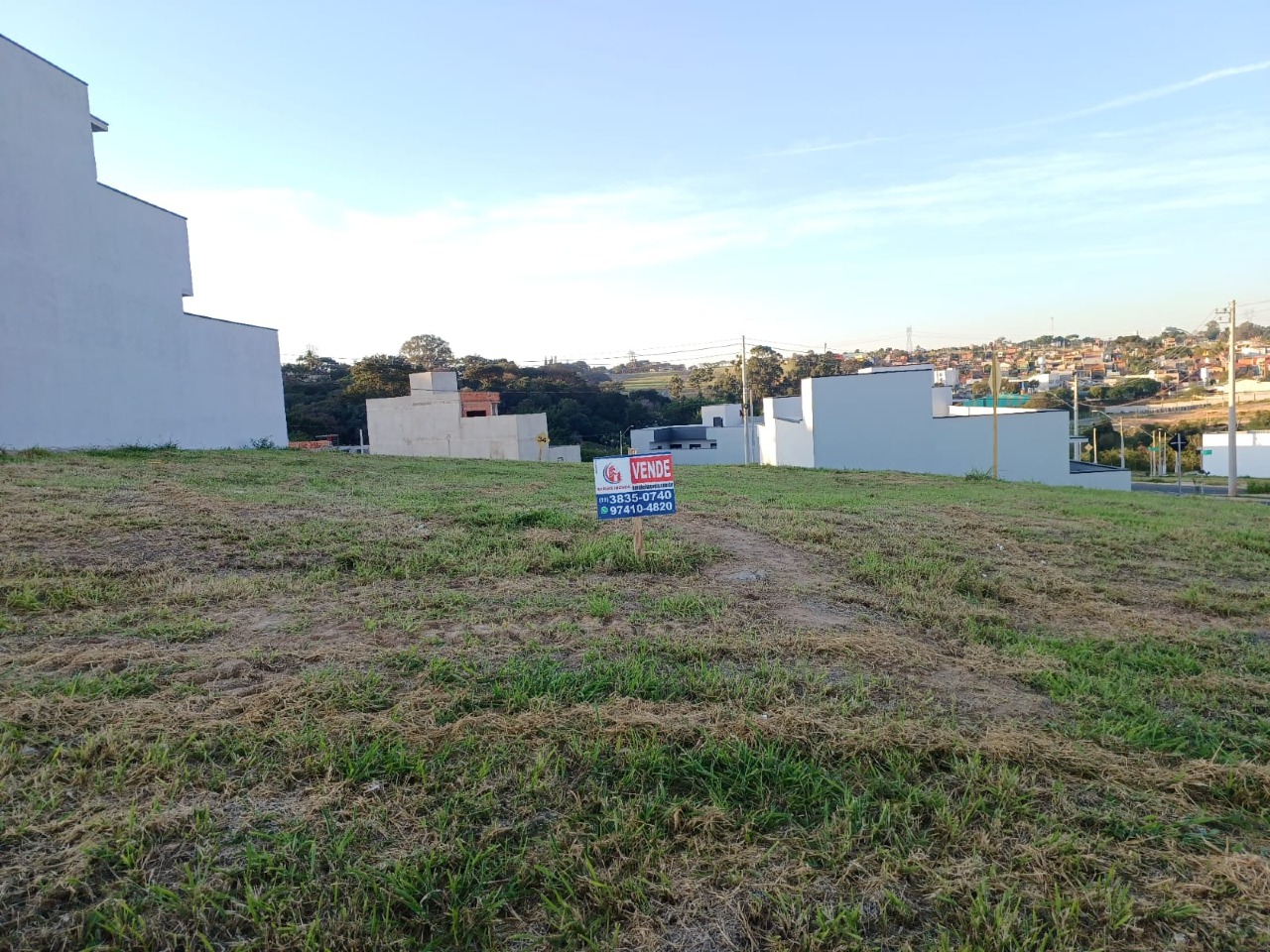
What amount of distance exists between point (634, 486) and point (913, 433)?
27.3 metres

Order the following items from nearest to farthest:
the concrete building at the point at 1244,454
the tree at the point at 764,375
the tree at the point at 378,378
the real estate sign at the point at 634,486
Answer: the real estate sign at the point at 634,486 < the concrete building at the point at 1244,454 < the tree at the point at 378,378 < the tree at the point at 764,375

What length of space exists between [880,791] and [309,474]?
405 inches

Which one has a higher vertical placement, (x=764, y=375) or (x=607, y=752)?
(x=764, y=375)

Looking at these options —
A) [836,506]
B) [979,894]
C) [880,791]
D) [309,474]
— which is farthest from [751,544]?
[309,474]

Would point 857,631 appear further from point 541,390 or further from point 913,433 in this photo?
point 541,390

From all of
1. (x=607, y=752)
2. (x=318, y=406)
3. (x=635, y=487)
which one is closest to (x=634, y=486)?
(x=635, y=487)

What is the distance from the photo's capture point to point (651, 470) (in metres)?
5.86

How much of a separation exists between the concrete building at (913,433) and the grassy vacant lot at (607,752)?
24913 mm

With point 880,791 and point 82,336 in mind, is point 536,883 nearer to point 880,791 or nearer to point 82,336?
point 880,791

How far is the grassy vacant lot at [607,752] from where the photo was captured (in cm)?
207

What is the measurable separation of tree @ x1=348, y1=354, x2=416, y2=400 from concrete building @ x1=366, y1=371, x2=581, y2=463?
11.8 metres

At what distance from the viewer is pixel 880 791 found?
8.75 ft

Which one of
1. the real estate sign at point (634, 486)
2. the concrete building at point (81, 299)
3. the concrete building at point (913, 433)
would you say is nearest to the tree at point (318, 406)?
the concrete building at point (81, 299)

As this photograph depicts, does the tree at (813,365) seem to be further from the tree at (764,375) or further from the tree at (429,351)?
the tree at (429,351)
